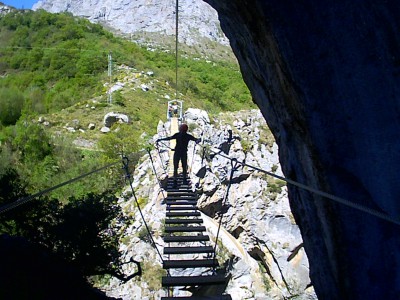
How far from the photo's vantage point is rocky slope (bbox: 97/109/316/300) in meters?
11.7

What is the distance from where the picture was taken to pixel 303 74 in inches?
95.3

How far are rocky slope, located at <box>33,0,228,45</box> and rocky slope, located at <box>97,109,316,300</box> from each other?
48591 millimetres

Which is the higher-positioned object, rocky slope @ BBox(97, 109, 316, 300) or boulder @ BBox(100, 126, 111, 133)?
boulder @ BBox(100, 126, 111, 133)

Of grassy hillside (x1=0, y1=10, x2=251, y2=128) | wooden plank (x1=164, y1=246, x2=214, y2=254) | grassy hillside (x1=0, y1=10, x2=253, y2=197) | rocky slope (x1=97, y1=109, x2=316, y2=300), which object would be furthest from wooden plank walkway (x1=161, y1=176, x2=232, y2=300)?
grassy hillside (x1=0, y1=10, x2=251, y2=128)

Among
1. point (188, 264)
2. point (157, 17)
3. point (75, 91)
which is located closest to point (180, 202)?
point (188, 264)

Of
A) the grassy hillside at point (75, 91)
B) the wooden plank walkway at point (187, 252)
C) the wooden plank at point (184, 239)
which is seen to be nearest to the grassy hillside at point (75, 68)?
the grassy hillside at point (75, 91)

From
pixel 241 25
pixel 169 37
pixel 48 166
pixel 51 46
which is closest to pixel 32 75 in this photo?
pixel 51 46

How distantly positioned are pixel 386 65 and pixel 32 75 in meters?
38.9

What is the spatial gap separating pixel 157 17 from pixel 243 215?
63.0 meters

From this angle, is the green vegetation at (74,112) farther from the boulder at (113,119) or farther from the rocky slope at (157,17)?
the rocky slope at (157,17)

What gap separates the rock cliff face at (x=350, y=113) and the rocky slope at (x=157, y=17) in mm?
→ 61190

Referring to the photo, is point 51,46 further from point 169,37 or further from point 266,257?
point 266,257

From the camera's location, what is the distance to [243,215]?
47.0 ft

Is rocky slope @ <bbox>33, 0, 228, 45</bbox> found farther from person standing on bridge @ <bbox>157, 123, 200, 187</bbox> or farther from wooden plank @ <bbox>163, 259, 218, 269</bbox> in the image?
wooden plank @ <bbox>163, 259, 218, 269</bbox>
